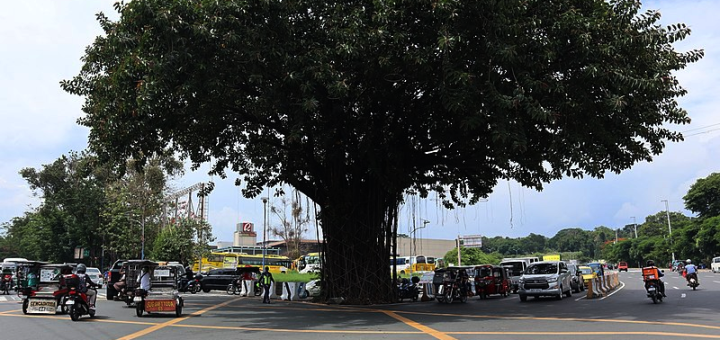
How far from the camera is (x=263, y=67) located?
15781mm

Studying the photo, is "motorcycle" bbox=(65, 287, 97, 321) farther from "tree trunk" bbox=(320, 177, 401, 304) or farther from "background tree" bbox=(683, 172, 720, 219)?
"background tree" bbox=(683, 172, 720, 219)

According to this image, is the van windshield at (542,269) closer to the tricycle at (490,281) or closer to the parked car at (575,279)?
the tricycle at (490,281)

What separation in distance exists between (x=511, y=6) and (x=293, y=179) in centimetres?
1293

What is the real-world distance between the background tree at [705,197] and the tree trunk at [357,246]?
6566 cm

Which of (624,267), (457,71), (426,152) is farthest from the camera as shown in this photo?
(624,267)

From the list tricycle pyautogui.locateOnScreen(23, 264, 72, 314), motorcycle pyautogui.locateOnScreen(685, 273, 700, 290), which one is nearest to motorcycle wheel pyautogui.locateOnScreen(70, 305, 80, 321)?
tricycle pyautogui.locateOnScreen(23, 264, 72, 314)

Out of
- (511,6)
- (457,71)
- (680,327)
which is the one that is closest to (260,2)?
(457,71)

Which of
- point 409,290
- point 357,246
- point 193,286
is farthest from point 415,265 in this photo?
point 357,246

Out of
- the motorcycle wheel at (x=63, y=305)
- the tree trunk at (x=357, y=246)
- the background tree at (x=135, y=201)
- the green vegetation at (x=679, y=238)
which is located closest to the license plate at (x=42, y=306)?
the motorcycle wheel at (x=63, y=305)

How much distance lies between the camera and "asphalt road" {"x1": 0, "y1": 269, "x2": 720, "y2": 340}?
12.8 m

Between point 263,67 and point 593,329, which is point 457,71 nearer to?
point 263,67

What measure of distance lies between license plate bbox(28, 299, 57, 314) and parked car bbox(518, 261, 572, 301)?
17.5 m

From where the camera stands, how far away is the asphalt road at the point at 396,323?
12.8 meters

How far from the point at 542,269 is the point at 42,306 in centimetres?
1946
